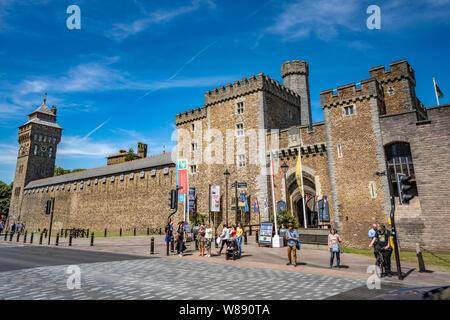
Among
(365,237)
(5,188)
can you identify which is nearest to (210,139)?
(365,237)

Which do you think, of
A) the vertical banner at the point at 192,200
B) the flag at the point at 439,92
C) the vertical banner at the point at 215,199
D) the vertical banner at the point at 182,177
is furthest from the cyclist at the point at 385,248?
the vertical banner at the point at 182,177

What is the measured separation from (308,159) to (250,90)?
9.53m

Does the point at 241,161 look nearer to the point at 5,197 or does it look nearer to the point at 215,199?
the point at 215,199

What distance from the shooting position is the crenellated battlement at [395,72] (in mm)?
22719

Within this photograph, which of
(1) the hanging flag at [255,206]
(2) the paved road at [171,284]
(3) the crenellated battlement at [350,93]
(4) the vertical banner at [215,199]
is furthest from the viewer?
(4) the vertical banner at [215,199]

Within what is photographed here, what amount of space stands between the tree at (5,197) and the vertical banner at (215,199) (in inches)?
2658

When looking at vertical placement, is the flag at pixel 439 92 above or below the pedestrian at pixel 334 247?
above

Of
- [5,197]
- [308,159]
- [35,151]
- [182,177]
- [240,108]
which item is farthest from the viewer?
[5,197]

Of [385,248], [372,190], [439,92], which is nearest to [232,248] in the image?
[385,248]

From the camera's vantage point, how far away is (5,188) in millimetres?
71000

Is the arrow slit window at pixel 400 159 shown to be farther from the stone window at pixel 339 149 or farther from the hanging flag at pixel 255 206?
the hanging flag at pixel 255 206

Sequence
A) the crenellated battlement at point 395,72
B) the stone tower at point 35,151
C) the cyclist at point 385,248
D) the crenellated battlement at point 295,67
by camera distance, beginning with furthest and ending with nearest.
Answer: the stone tower at point 35,151 < the crenellated battlement at point 295,67 < the crenellated battlement at point 395,72 < the cyclist at point 385,248

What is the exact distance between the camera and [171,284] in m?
7.89
